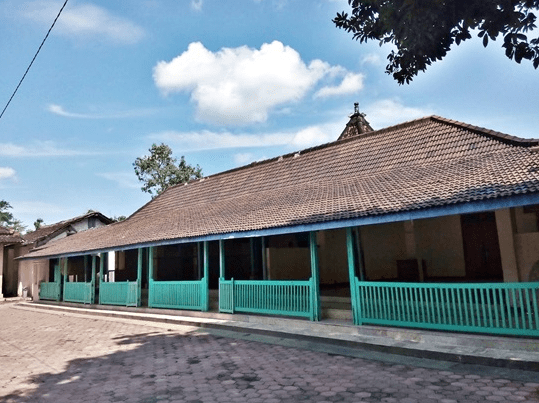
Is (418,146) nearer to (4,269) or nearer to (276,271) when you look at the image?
(276,271)

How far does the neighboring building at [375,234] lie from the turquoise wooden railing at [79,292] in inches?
3.7

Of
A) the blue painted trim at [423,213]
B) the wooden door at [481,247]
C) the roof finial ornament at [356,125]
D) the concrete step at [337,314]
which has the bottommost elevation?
the concrete step at [337,314]

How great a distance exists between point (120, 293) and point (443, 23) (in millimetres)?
13174

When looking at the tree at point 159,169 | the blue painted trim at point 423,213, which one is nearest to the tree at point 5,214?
the tree at point 159,169

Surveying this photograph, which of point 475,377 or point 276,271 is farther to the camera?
point 276,271

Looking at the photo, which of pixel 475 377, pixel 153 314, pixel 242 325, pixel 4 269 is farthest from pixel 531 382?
pixel 4 269

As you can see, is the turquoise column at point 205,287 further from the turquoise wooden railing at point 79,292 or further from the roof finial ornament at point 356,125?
the roof finial ornament at point 356,125

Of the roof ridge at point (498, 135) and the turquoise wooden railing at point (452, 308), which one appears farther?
the roof ridge at point (498, 135)

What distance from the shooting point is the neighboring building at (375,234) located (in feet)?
22.6

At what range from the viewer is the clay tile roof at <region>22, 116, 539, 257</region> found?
7.30 metres

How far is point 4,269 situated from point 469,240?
2727 centimetres

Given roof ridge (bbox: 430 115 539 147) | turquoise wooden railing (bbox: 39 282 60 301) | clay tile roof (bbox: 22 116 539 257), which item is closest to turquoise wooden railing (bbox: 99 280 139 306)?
clay tile roof (bbox: 22 116 539 257)

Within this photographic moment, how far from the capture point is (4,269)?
1015 inches

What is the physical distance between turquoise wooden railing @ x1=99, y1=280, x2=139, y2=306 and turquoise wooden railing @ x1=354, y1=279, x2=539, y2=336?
343 inches
